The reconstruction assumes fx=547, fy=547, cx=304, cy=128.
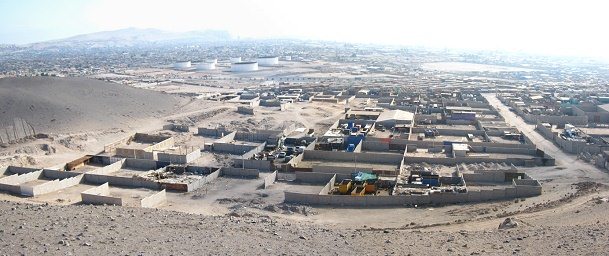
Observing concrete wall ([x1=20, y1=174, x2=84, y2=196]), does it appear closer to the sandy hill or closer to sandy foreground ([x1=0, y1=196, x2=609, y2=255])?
sandy foreground ([x1=0, y1=196, x2=609, y2=255])

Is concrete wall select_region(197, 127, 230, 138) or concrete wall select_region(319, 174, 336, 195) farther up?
concrete wall select_region(319, 174, 336, 195)

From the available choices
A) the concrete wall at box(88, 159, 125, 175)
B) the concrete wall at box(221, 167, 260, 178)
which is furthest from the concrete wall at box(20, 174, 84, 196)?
the concrete wall at box(221, 167, 260, 178)

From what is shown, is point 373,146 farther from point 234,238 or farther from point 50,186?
point 234,238

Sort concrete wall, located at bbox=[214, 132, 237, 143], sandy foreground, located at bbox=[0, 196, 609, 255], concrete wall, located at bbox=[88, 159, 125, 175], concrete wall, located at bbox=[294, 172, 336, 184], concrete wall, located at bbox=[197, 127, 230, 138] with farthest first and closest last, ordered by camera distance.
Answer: concrete wall, located at bbox=[197, 127, 230, 138] < concrete wall, located at bbox=[214, 132, 237, 143] < concrete wall, located at bbox=[88, 159, 125, 175] < concrete wall, located at bbox=[294, 172, 336, 184] < sandy foreground, located at bbox=[0, 196, 609, 255]

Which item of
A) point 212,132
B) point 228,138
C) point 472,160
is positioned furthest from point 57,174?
point 472,160

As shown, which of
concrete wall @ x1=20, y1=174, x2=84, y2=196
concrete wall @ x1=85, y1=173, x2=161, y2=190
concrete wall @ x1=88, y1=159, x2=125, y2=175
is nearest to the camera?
concrete wall @ x1=20, y1=174, x2=84, y2=196

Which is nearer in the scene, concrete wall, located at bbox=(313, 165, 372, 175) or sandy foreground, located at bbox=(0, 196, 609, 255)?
sandy foreground, located at bbox=(0, 196, 609, 255)
